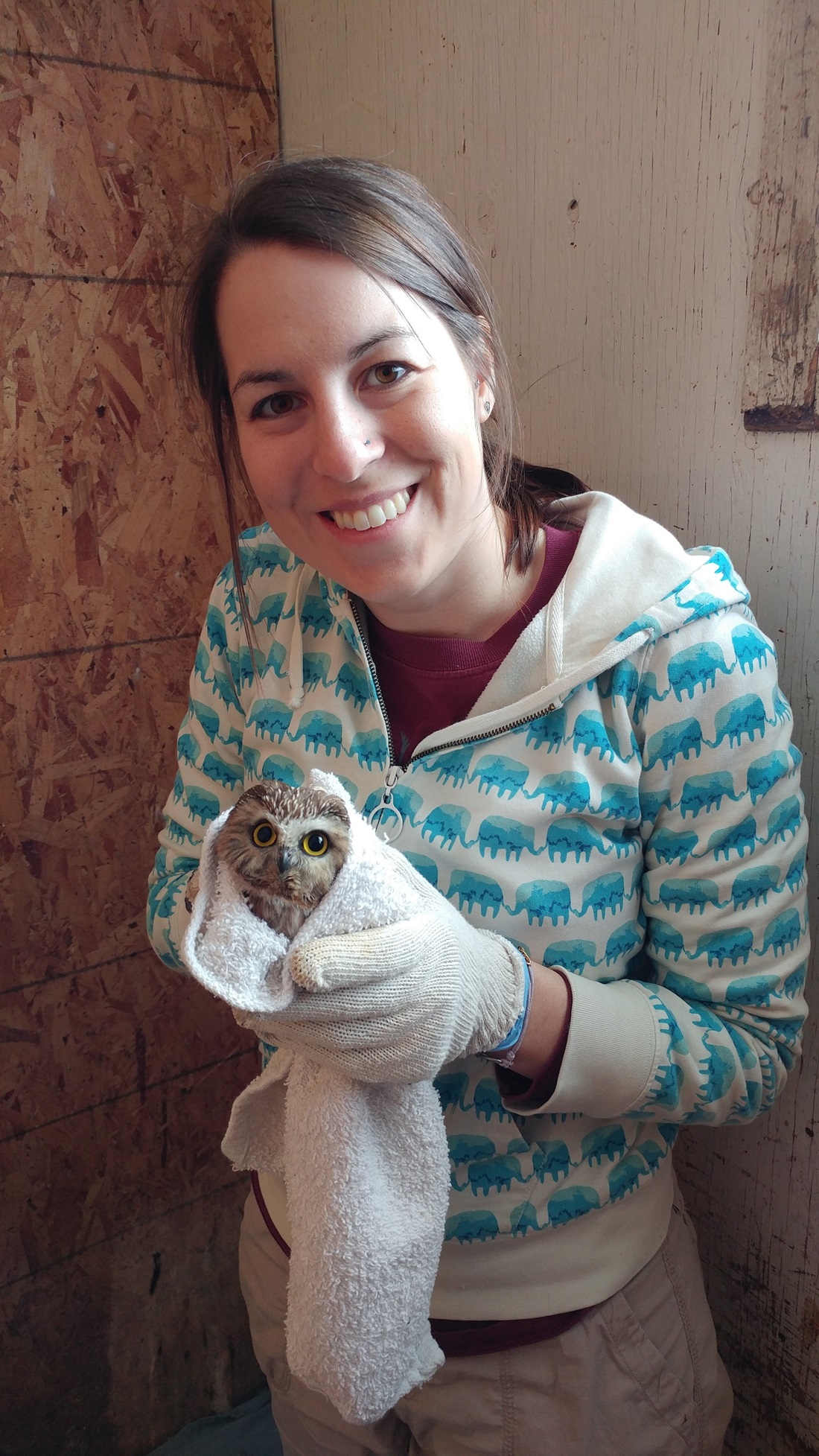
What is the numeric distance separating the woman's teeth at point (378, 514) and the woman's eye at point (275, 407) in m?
0.12

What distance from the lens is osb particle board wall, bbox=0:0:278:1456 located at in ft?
5.45

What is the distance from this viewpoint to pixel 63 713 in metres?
1.82

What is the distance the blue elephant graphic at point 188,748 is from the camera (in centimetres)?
132

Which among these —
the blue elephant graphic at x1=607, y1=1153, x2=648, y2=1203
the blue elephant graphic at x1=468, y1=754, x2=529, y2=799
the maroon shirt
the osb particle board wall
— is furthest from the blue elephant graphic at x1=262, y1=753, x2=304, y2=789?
the osb particle board wall

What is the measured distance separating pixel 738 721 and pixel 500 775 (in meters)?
0.23

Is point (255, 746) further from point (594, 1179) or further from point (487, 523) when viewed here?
point (594, 1179)

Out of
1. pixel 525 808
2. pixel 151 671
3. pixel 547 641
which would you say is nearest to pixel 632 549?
pixel 547 641

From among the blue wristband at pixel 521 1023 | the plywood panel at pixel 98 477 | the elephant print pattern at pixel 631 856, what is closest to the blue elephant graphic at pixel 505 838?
the elephant print pattern at pixel 631 856

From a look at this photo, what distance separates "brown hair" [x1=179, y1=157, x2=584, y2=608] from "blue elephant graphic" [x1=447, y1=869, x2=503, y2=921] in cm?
35

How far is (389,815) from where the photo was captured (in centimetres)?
107

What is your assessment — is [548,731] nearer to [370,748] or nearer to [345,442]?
[370,748]

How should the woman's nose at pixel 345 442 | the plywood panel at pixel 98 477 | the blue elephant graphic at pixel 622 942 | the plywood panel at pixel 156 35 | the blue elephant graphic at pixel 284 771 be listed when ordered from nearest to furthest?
1. the woman's nose at pixel 345 442
2. the blue elephant graphic at pixel 622 942
3. the blue elephant graphic at pixel 284 771
4. the plywood panel at pixel 156 35
5. the plywood panel at pixel 98 477

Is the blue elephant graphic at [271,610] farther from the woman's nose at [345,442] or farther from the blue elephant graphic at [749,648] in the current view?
the blue elephant graphic at [749,648]

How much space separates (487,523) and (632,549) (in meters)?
0.16
